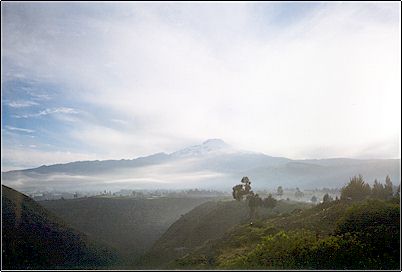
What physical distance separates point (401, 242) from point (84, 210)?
11537cm

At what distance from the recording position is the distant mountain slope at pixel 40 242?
3143 cm

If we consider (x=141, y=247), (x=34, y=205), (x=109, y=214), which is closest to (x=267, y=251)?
(x=34, y=205)

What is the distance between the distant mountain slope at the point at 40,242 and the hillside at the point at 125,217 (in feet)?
67.4

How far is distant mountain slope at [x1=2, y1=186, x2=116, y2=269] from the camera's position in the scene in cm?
3143

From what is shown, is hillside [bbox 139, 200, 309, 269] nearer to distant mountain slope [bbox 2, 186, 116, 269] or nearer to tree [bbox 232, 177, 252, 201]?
tree [bbox 232, 177, 252, 201]

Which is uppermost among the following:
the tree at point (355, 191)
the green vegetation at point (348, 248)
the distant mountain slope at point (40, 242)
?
the tree at point (355, 191)

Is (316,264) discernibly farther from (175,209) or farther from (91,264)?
(175,209)

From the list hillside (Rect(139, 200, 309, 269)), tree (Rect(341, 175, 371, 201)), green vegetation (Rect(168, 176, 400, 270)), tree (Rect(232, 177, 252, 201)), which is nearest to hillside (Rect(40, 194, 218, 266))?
hillside (Rect(139, 200, 309, 269))

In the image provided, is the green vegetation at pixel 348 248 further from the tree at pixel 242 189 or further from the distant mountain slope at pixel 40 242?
the tree at pixel 242 189

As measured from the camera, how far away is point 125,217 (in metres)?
119

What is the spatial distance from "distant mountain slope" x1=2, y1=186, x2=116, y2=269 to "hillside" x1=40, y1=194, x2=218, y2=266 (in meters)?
20.5

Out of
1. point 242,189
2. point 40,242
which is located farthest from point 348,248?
point 242,189

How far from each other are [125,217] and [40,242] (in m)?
83.6

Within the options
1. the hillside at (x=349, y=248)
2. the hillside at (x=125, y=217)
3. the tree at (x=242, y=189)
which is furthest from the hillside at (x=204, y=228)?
the hillside at (x=349, y=248)
